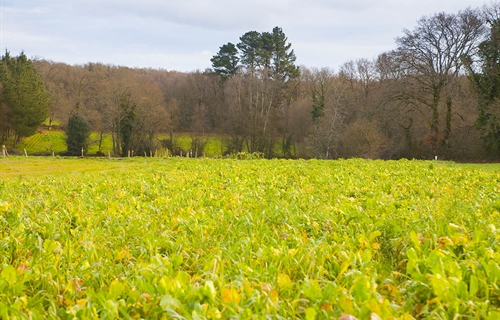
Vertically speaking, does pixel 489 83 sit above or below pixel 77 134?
above

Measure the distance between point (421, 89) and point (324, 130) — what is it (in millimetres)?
10479

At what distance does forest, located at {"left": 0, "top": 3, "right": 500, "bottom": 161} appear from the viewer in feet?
105

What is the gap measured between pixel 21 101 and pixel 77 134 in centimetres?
986

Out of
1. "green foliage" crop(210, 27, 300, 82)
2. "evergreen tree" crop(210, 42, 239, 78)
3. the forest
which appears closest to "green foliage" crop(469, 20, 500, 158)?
the forest

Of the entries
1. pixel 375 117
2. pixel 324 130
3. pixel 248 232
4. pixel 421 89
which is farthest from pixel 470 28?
pixel 248 232

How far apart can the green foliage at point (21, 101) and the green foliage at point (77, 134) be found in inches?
298

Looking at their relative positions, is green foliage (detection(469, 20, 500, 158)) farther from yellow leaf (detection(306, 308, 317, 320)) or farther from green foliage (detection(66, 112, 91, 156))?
green foliage (detection(66, 112, 91, 156))

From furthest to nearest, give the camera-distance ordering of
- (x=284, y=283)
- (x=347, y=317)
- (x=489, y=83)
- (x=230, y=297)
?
(x=489, y=83) → (x=284, y=283) → (x=230, y=297) → (x=347, y=317)

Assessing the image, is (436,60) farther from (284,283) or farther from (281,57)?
(284,283)

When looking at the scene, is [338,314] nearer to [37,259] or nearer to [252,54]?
[37,259]

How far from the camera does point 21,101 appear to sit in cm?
4747

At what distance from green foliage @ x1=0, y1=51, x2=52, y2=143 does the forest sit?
134 millimetres

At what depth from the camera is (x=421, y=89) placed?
34.3 m

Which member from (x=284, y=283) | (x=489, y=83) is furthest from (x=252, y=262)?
(x=489, y=83)
